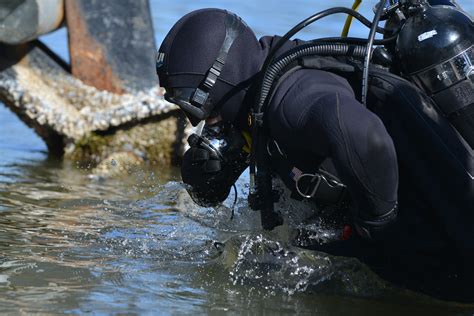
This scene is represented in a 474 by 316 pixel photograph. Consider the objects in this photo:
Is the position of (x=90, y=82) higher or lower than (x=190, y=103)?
lower

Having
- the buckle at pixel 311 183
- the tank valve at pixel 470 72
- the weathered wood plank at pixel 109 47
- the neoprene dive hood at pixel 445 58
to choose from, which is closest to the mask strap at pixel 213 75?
the buckle at pixel 311 183

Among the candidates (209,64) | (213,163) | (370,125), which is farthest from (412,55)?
(213,163)

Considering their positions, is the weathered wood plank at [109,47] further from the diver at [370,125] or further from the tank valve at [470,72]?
the tank valve at [470,72]

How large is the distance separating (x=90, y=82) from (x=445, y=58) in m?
3.38

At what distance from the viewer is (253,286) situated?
4.07 m

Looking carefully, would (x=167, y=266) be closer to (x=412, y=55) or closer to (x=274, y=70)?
(x=274, y=70)

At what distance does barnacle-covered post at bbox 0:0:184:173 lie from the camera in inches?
248

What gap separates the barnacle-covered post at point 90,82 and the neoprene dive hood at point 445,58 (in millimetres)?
2746

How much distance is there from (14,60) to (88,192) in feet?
4.31

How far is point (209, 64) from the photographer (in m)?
3.81

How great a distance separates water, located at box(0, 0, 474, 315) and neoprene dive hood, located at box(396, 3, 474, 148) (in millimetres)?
797

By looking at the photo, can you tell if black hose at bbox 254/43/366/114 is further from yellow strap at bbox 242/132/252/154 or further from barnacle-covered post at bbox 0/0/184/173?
barnacle-covered post at bbox 0/0/184/173

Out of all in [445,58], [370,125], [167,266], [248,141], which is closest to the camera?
[370,125]

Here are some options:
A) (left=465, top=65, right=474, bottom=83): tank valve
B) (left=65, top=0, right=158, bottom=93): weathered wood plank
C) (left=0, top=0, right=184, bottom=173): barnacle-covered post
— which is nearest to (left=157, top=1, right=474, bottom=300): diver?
(left=465, top=65, right=474, bottom=83): tank valve
